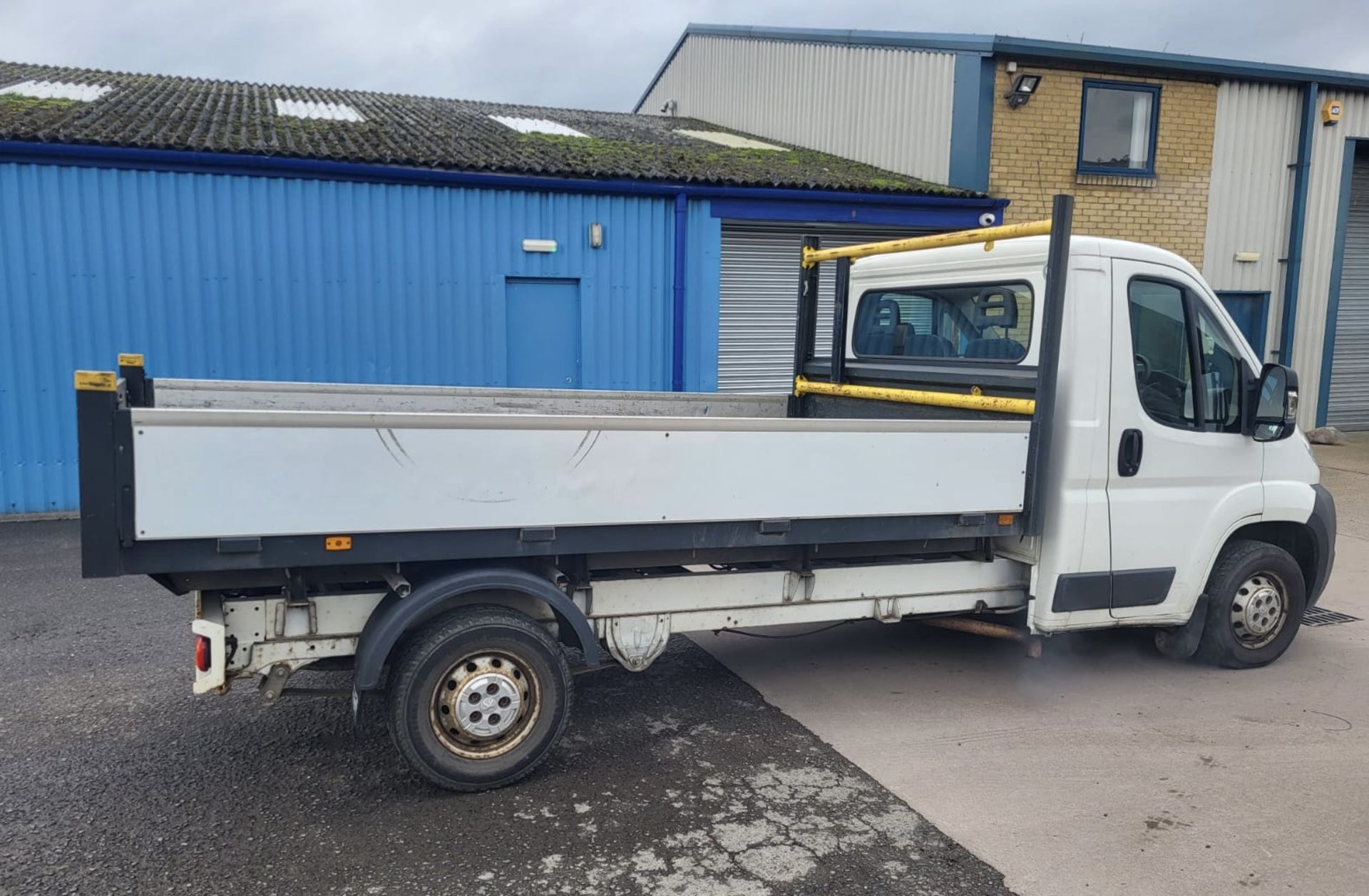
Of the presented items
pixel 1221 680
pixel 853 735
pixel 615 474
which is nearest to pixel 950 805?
pixel 853 735

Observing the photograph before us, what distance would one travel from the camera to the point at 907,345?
234 inches

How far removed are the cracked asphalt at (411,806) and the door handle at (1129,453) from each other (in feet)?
6.44

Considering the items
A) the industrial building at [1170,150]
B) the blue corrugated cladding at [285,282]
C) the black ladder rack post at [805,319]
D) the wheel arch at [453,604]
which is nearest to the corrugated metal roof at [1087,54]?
the industrial building at [1170,150]

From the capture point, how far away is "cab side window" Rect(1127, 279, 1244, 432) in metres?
5.05

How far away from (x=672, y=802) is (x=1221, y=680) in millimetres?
3368

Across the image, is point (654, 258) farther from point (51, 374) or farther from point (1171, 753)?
point (1171, 753)

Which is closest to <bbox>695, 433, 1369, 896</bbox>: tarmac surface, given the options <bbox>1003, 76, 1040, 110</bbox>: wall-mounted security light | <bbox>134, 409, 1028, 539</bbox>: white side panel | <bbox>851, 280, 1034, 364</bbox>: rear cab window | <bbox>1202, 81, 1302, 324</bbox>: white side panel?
<bbox>134, 409, 1028, 539</bbox>: white side panel

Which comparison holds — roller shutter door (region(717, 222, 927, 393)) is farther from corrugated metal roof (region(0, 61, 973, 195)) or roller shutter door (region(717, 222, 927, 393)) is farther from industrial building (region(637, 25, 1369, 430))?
industrial building (region(637, 25, 1369, 430))

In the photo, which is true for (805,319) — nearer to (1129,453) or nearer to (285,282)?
(1129,453)

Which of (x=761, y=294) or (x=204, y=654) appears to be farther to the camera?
(x=761, y=294)

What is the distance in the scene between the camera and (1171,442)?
5.12 meters

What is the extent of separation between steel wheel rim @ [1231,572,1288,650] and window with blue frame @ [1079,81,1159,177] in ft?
30.7

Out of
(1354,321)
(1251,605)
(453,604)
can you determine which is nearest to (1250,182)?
(1354,321)

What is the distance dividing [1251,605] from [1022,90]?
358 inches
